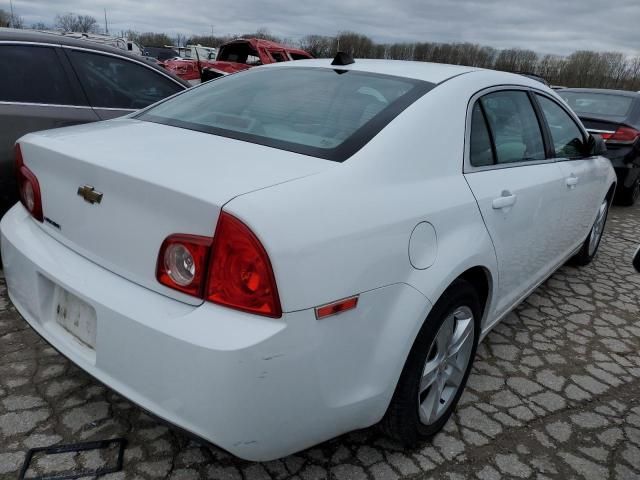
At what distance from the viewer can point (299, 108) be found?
2.22m

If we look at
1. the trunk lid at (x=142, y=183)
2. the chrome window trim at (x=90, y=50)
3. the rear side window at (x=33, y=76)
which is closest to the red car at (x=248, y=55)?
the chrome window trim at (x=90, y=50)

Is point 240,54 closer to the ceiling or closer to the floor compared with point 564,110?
closer to the floor

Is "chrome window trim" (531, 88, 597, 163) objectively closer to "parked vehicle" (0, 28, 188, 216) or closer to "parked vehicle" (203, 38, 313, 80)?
"parked vehicle" (0, 28, 188, 216)

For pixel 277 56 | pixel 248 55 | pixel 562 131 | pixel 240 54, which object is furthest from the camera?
pixel 240 54

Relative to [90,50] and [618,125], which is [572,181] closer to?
[90,50]

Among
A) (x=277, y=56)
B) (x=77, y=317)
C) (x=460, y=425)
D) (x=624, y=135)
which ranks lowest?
(x=460, y=425)

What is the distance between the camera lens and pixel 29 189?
209 centimetres

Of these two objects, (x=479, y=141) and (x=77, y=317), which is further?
(x=479, y=141)

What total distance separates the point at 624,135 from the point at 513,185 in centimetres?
505

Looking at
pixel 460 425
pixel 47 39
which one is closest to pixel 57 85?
pixel 47 39

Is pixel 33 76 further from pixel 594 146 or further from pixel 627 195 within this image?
pixel 627 195

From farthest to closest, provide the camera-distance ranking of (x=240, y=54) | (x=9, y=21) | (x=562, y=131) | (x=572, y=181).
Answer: (x=9, y=21) < (x=240, y=54) < (x=562, y=131) < (x=572, y=181)

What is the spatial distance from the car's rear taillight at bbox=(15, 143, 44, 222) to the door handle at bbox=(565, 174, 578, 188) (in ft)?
8.91

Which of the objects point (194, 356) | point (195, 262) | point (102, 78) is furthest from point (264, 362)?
point (102, 78)
